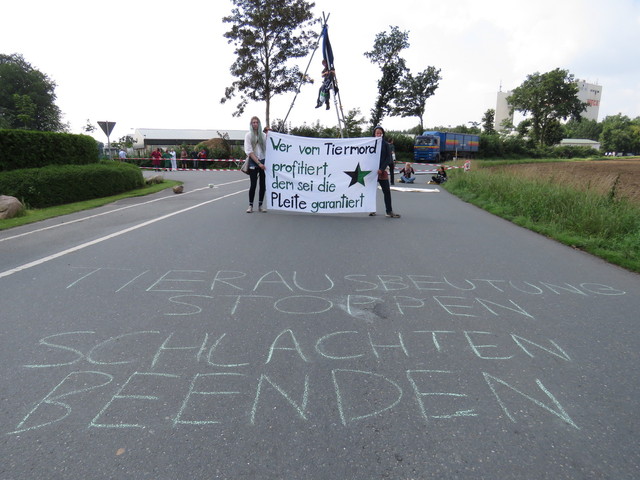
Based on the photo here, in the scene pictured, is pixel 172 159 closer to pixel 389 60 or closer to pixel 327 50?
pixel 327 50

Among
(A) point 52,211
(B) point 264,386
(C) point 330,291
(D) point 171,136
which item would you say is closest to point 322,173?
(C) point 330,291

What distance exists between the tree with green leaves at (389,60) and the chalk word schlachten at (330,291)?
5655 centimetres

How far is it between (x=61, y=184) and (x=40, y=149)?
1.66 m

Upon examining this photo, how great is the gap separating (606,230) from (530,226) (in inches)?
62.3

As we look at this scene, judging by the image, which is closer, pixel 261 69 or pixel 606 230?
pixel 606 230

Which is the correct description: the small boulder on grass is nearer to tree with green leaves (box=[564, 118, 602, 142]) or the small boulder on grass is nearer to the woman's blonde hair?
the woman's blonde hair

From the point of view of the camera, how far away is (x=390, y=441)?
2188 millimetres

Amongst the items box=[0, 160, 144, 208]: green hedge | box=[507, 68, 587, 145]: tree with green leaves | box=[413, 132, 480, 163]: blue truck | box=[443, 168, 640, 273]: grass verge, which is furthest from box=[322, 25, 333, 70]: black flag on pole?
box=[507, 68, 587, 145]: tree with green leaves

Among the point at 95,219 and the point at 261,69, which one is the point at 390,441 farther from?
the point at 261,69

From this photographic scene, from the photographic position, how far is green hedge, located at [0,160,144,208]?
10.7 metres

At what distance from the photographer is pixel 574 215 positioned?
351 inches

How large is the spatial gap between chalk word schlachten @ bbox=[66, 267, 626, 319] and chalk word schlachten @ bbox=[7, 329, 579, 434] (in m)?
0.73

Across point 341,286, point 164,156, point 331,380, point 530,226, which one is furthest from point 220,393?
point 164,156

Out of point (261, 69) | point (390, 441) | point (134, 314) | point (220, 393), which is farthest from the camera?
point (261, 69)
